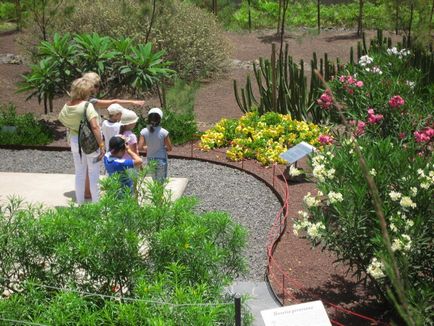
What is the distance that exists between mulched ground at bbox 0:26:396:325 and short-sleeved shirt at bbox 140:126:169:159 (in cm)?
152

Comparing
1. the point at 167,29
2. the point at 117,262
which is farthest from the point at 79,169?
the point at 167,29

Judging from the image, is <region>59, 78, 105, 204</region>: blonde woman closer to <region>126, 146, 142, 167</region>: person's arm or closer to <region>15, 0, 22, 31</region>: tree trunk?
<region>126, 146, 142, 167</region>: person's arm

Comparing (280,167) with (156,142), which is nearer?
(156,142)

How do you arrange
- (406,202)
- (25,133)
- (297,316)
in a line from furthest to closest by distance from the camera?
1. (25,133)
2. (406,202)
3. (297,316)

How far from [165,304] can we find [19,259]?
3.48 feet

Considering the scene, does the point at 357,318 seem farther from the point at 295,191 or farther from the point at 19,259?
the point at 295,191

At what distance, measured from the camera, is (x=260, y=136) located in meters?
10.5

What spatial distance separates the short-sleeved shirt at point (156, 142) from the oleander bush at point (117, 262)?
326 centimetres

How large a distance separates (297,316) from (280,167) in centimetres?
592

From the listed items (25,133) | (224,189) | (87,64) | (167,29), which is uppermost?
(87,64)

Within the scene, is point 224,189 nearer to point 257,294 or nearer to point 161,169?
point 161,169

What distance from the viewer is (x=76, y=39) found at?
1144 cm

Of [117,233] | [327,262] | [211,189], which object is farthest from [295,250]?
[117,233]

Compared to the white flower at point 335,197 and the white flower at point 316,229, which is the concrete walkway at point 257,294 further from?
the white flower at point 335,197
